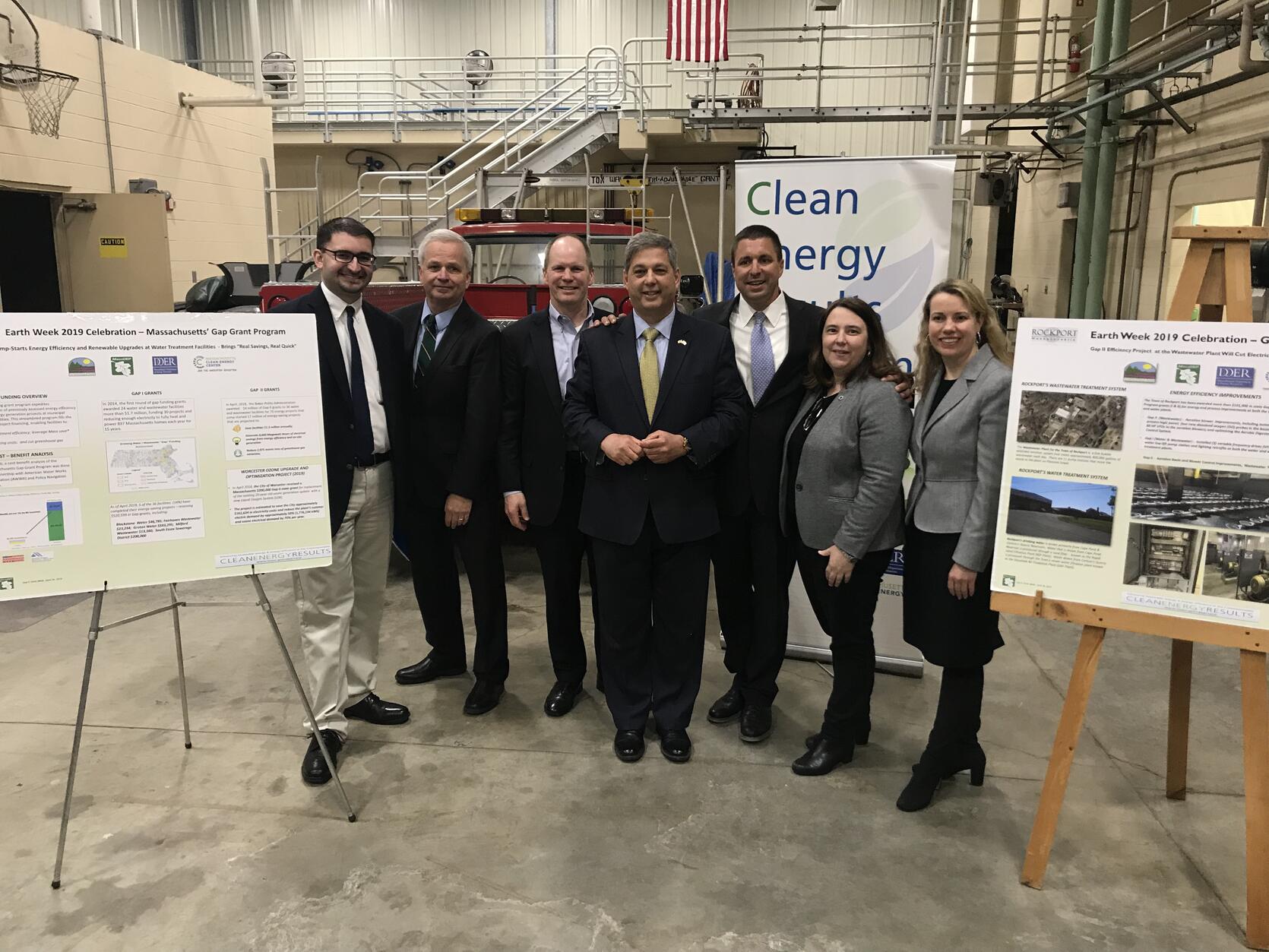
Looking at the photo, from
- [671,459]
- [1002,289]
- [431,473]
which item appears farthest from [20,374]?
[1002,289]

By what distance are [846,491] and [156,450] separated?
2.08 metres

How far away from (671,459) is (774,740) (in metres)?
1.19

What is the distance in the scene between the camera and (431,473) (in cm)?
334

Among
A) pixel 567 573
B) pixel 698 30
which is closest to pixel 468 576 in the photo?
pixel 567 573

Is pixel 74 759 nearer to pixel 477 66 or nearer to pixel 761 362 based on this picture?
pixel 761 362

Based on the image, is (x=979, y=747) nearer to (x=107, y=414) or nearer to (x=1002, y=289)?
(x=107, y=414)

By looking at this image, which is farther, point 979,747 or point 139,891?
point 979,747

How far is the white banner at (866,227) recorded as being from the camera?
11.5ft

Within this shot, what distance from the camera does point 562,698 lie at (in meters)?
3.44

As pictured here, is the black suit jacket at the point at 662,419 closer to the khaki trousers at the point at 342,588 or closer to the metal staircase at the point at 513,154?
the khaki trousers at the point at 342,588

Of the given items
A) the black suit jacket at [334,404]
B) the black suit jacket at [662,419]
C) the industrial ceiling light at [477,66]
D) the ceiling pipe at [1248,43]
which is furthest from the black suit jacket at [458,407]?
the industrial ceiling light at [477,66]

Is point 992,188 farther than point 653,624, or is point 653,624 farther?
point 992,188

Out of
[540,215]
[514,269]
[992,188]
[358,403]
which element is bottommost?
[358,403]

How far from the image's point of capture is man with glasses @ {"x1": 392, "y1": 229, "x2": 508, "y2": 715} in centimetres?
A: 323
